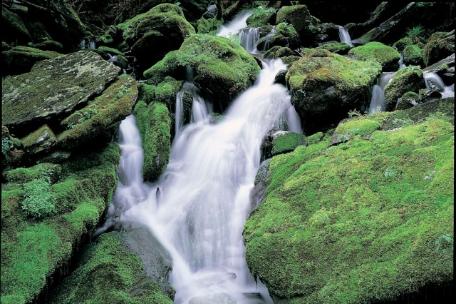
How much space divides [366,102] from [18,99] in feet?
29.7

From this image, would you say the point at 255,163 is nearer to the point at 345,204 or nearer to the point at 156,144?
the point at 156,144

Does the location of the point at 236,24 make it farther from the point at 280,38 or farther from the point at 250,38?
the point at 280,38

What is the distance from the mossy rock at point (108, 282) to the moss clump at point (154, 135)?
2.95 metres

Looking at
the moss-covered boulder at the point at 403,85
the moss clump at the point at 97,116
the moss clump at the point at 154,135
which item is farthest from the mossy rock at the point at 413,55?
the moss clump at the point at 97,116

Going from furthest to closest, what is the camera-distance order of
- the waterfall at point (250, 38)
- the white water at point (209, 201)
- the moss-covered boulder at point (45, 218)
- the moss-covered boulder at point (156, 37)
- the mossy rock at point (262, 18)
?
the mossy rock at point (262, 18), the waterfall at point (250, 38), the moss-covered boulder at point (156, 37), the white water at point (209, 201), the moss-covered boulder at point (45, 218)

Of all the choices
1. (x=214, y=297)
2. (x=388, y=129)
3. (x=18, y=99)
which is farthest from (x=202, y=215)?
(x=18, y=99)

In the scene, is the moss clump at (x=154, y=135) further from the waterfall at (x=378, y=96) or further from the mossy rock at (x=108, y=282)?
the waterfall at (x=378, y=96)

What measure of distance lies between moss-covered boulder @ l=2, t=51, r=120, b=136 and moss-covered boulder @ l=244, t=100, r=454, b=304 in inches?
201

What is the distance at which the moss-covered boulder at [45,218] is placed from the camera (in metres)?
5.90

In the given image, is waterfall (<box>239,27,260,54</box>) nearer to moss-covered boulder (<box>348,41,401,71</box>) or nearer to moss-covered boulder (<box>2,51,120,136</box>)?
moss-covered boulder (<box>348,41,401,71</box>)

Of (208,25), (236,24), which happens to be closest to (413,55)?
(236,24)

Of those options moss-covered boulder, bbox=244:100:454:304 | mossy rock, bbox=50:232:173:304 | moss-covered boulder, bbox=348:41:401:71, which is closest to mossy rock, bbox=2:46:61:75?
mossy rock, bbox=50:232:173:304

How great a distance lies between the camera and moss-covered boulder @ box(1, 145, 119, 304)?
590 cm

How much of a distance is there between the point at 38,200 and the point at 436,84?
982cm
